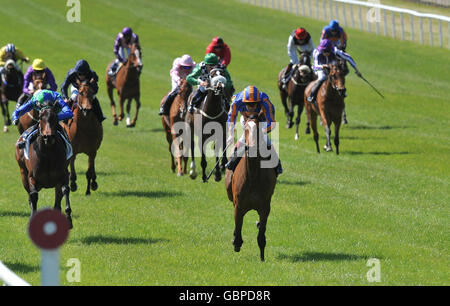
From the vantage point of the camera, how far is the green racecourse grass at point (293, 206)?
1138cm

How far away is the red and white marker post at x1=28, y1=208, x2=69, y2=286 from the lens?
610 cm

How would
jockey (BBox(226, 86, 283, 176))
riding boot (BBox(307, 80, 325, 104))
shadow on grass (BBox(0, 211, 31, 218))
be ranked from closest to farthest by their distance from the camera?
jockey (BBox(226, 86, 283, 176)) → shadow on grass (BBox(0, 211, 31, 218)) → riding boot (BBox(307, 80, 325, 104))

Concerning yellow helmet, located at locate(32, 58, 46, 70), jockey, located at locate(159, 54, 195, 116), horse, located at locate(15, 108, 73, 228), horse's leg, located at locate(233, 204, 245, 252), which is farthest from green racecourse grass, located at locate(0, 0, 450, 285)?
yellow helmet, located at locate(32, 58, 46, 70)

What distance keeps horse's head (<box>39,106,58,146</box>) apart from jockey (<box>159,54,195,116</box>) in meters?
6.43

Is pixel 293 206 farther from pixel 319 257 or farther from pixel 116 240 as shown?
pixel 116 240

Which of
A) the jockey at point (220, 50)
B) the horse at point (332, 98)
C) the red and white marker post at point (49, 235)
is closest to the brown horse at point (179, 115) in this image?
the jockey at point (220, 50)

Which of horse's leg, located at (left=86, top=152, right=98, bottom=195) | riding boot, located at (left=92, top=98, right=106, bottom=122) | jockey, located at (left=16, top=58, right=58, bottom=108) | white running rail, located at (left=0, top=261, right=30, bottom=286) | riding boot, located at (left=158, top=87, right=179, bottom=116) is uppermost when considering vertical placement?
jockey, located at (left=16, top=58, right=58, bottom=108)

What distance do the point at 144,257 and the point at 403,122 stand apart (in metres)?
15.2

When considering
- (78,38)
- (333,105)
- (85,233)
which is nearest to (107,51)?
(78,38)

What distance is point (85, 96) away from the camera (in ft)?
50.6

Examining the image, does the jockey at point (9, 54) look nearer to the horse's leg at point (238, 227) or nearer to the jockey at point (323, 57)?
the jockey at point (323, 57)

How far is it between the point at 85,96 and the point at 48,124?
11.0 ft

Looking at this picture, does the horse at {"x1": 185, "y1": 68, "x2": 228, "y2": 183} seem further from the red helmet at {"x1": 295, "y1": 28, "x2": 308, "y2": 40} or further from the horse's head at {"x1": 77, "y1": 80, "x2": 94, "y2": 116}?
the red helmet at {"x1": 295, "y1": 28, "x2": 308, "y2": 40}
